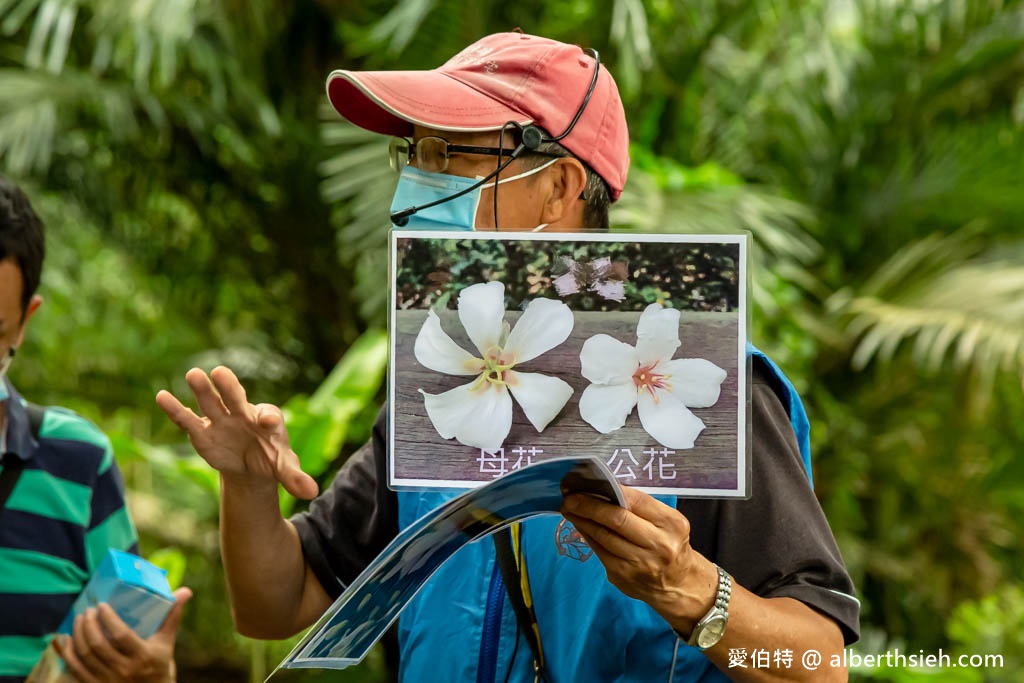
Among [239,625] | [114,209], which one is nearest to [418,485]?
[239,625]

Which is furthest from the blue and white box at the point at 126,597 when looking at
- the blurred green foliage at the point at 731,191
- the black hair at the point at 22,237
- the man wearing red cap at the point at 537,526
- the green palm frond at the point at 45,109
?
the green palm frond at the point at 45,109

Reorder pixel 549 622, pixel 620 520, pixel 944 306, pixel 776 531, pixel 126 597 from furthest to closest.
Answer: pixel 944 306, pixel 126 597, pixel 549 622, pixel 776 531, pixel 620 520

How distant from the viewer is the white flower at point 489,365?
1.15 meters

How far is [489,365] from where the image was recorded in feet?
3.82

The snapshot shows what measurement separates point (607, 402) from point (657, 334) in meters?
0.08

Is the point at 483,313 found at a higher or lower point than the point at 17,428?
higher

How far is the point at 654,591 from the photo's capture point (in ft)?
3.73

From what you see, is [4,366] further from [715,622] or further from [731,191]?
[731,191]

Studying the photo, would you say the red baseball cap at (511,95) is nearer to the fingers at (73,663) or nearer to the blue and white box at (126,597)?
the blue and white box at (126,597)

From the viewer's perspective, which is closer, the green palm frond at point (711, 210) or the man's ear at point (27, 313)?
the man's ear at point (27, 313)

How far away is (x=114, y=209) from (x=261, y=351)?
85 centimetres

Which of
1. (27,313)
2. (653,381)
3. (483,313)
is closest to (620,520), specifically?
(653,381)

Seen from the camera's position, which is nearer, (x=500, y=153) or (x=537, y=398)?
(x=537, y=398)

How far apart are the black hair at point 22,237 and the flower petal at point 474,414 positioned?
112cm
